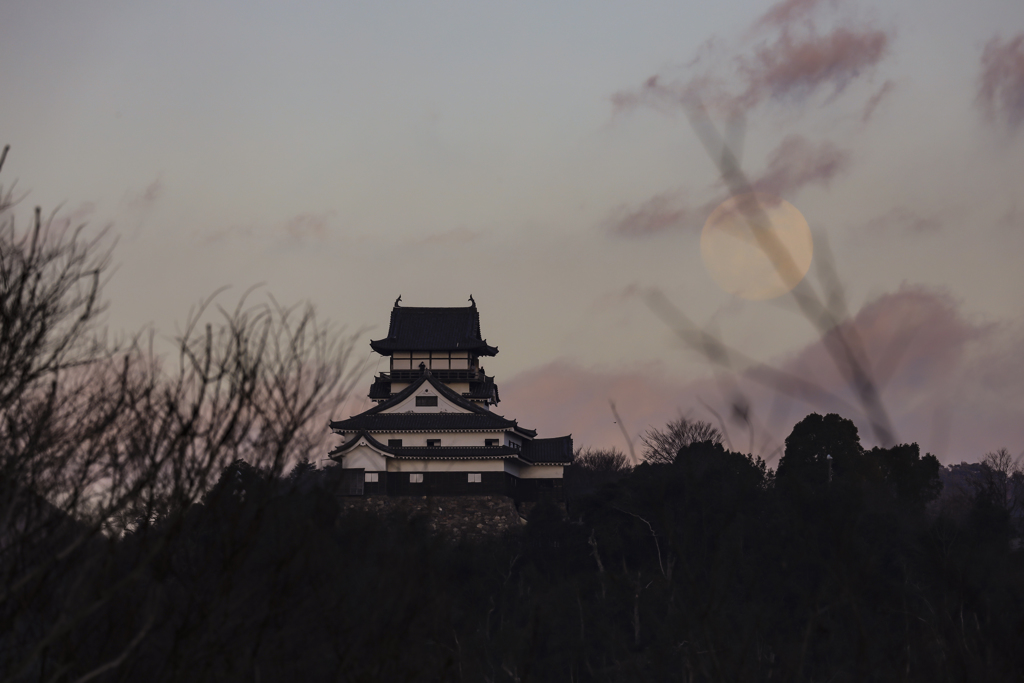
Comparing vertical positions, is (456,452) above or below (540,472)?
above

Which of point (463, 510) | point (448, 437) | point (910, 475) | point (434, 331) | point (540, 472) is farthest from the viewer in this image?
point (434, 331)

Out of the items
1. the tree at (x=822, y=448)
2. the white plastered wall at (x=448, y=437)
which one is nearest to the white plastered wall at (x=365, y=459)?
the white plastered wall at (x=448, y=437)

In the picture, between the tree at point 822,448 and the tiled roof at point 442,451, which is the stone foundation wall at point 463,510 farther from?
the tree at point 822,448

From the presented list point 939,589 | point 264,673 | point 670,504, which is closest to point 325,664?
point 264,673

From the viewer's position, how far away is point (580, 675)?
25297 mm

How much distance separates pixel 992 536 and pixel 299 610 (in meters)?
23.3

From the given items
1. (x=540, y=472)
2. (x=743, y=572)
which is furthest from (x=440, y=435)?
(x=743, y=572)

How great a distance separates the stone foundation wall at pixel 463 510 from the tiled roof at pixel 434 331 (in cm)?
784

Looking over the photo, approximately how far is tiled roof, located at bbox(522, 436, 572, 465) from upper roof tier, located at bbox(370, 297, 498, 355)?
5.10m

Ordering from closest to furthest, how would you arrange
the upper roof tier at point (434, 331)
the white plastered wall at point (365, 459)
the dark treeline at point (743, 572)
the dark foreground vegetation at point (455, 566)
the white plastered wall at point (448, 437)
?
the dark foreground vegetation at point (455, 566) < the dark treeline at point (743, 572) < the white plastered wall at point (365, 459) < the white plastered wall at point (448, 437) < the upper roof tier at point (434, 331)

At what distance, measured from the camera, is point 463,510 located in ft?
111

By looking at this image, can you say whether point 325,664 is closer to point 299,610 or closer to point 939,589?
point 299,610

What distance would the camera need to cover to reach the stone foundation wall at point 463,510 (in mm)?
32809

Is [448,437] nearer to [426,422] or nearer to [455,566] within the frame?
[426,422]
